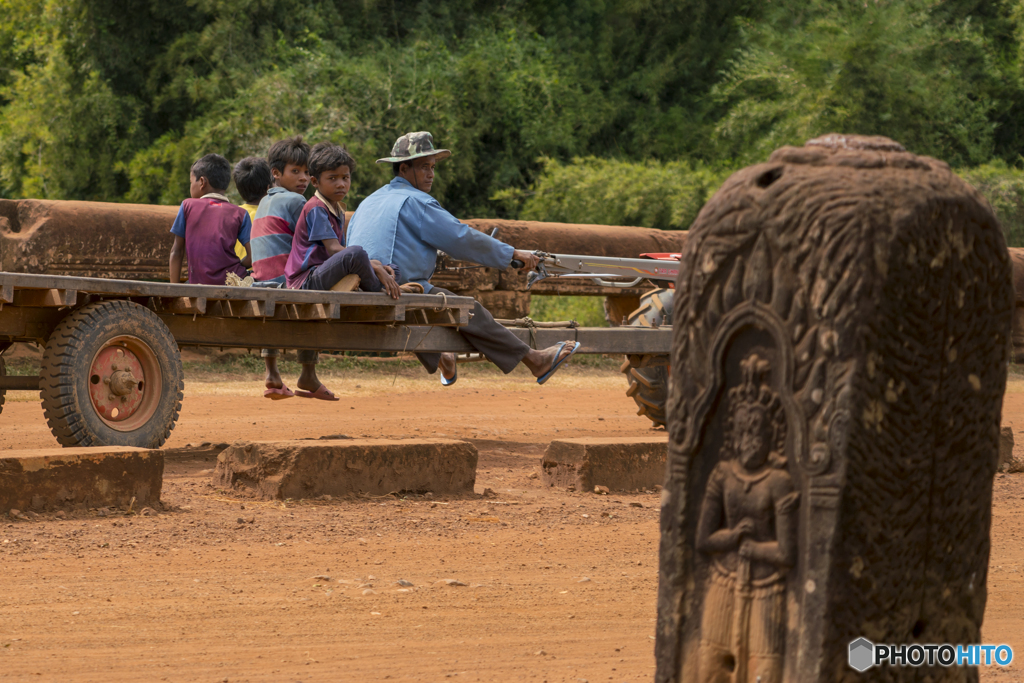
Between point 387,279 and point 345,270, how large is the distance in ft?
0.78

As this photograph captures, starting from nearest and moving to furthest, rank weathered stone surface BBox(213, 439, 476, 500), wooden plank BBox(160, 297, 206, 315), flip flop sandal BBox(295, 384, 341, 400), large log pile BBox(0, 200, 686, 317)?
weathered stone surface BBox(213, 439, 476, 500)
wooden plank BBox(160, 297, 206, 315)
flip flop sandal BBox(295, 384, 341, 400)
large log pile BBox(0, 200, 686, 317)

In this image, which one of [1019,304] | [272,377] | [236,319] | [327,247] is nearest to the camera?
[236,319]

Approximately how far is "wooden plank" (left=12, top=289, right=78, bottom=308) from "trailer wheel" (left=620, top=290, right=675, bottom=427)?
177 inches

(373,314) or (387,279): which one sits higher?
(387,279)

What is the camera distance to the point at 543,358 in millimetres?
7172

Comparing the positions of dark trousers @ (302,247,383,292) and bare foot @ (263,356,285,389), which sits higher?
dark trousers @ (302,247,383,292)

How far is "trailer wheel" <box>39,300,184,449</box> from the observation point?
5.80 metres

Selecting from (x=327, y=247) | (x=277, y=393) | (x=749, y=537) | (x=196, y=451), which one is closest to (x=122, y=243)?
(x=277, y=393)

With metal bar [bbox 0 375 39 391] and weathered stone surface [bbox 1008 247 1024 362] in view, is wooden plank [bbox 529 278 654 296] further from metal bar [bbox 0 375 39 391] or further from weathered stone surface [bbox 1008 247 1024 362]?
weathered stone surface [bbox 1008 247 1024 362]

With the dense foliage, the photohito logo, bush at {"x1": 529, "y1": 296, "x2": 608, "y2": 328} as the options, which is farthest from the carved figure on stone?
the dense foliage

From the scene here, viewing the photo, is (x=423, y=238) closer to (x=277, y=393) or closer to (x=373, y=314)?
(x=373, y=314)

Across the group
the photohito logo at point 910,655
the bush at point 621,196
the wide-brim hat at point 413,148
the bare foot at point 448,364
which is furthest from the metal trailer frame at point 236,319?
the bush at point 621,196

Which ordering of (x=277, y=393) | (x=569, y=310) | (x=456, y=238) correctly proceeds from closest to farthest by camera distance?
(x=456, y=238)
(x=277, y=393)
(x=569, y=310)

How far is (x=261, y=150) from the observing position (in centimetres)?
1627
